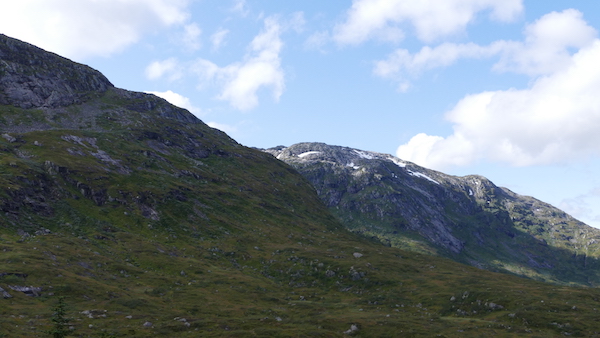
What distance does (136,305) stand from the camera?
242 ft

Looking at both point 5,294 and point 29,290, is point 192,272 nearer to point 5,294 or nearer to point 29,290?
point 29,290

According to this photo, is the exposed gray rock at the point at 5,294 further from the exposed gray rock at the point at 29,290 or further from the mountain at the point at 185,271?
the exposed gray rock at the point at 29,290

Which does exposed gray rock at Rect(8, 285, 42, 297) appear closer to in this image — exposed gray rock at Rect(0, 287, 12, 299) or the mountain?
the mountain

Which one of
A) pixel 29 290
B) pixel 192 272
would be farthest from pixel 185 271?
pixel 29 290

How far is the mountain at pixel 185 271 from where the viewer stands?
71.2 m

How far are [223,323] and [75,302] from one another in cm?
2452

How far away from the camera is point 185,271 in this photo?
343ft

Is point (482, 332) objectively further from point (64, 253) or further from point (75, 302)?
point (64, 253)

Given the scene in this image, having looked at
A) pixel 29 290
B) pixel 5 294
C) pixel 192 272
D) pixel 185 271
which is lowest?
pixel 5 294

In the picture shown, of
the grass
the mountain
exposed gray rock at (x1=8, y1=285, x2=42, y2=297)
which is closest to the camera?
exposed gray rock at (x1=8, y1=285, x2=42, y2=297)

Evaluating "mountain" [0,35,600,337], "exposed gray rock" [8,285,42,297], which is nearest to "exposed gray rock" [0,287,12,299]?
"mountain" [0,35,600,337]

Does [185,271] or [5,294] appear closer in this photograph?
[5,294]

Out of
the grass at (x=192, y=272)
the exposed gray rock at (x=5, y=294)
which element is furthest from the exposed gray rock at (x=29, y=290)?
the exposed gray rock at (x=5, y=294)

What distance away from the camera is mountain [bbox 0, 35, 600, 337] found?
71250 mm
